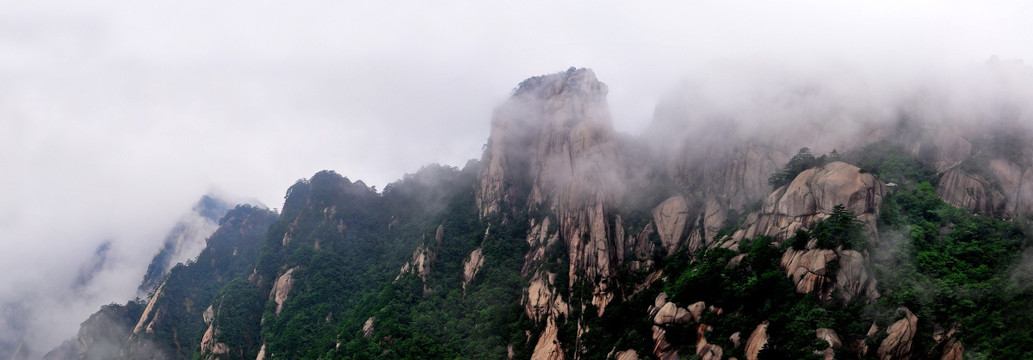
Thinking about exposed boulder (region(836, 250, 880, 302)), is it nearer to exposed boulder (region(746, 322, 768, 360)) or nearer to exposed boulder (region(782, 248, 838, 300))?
exposed boulder (region(782, 248, 838, 300))

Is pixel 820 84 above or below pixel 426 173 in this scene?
below

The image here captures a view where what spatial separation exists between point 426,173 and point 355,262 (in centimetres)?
3084

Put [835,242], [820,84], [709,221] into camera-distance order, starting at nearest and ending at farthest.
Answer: [835,242] < [709,221] < [820,84]

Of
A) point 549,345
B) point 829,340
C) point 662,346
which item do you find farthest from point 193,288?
point 829,340

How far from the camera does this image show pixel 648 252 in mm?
72000

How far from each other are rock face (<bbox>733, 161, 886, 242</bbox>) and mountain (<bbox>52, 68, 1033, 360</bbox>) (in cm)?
22

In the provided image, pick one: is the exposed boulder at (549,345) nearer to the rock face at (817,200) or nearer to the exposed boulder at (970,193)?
the rock face at (817,200)

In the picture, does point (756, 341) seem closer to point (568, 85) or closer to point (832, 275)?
point (832, 275)

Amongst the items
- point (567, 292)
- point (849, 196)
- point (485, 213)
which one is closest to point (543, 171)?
point (485, 213)

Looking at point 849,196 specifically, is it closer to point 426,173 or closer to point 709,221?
point 709,221

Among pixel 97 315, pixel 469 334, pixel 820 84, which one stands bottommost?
pixel 469 334

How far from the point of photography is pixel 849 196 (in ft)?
167

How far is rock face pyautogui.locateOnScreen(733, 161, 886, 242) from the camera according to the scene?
50719 mm

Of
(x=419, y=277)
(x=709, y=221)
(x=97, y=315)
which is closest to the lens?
(x=709, y=221)
